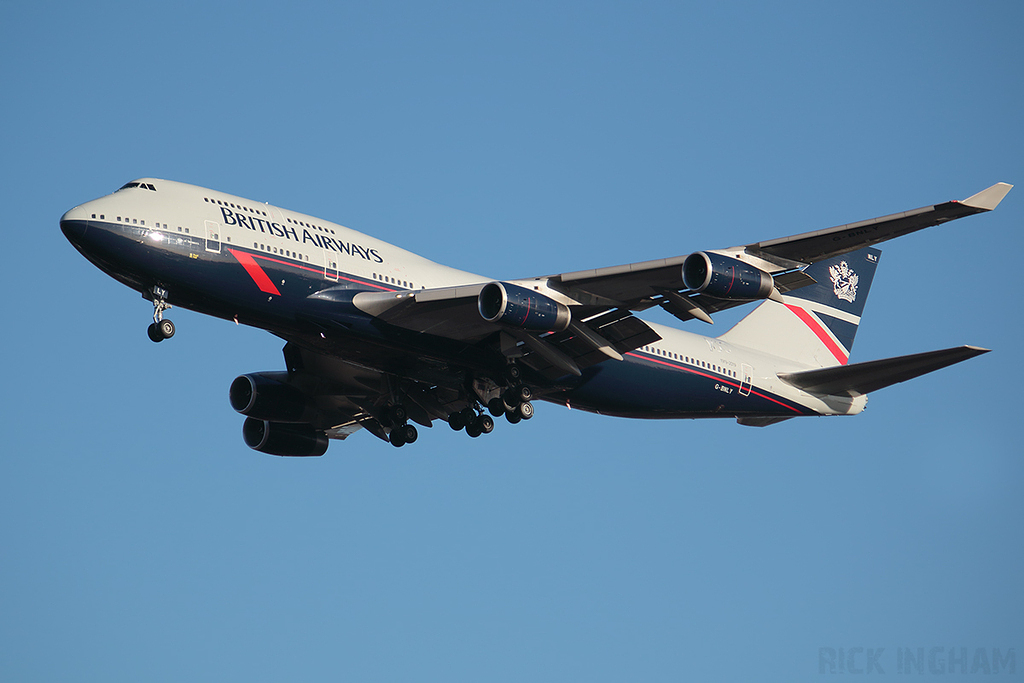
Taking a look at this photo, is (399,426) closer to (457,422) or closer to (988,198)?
(457,422)

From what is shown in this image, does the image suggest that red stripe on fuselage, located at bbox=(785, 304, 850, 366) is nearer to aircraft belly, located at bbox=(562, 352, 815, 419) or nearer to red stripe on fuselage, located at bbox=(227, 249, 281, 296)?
aircraft belly, located at bbox=(562, 352, 815, 419)

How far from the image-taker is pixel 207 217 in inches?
1110

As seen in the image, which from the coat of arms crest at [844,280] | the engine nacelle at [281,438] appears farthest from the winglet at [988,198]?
the engine nacelle at [281,438]

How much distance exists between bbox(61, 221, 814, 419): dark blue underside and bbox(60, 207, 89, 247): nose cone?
29 millimetres

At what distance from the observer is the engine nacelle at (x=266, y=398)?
115ft

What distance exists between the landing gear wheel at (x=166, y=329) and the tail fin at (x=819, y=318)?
1995 cm

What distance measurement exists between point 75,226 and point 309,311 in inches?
241

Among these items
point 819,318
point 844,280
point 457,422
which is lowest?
point 457,422

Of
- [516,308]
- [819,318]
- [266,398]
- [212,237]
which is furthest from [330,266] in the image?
[819,318]

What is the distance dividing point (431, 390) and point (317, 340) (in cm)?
597

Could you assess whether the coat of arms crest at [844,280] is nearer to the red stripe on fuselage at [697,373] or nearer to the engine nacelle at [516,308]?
the red stripe on fuselage at [697,373]

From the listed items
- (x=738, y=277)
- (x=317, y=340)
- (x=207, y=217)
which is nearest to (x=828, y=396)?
(x=738, y=277)

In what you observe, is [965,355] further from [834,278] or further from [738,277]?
[834,278]

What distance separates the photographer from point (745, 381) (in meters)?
36.3
